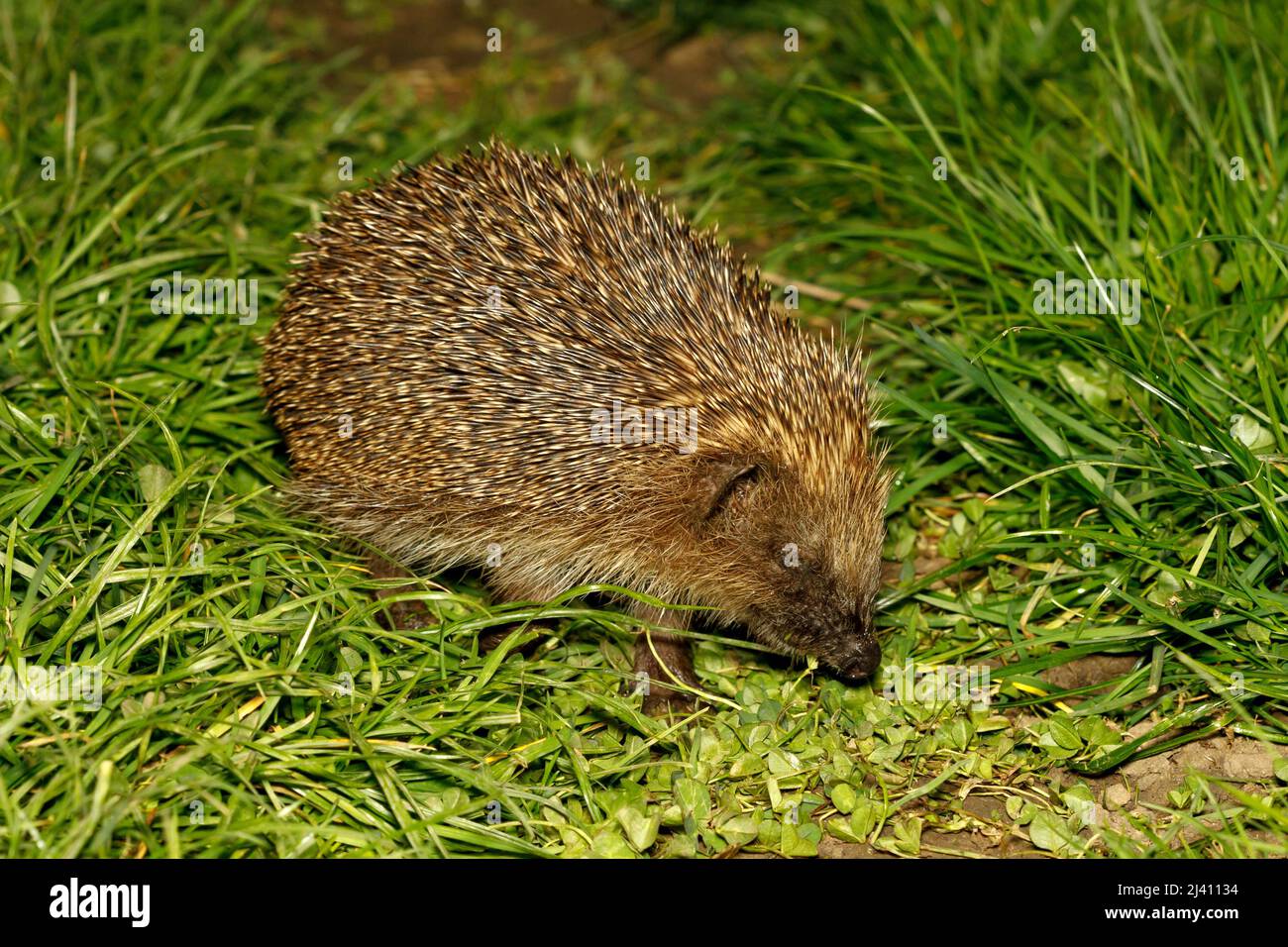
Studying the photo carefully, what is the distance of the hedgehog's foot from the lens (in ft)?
19.9

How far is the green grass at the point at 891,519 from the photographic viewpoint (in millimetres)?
4930

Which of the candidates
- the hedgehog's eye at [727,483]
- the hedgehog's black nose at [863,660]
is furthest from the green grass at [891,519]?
the hedgehog's eye at [727,483]

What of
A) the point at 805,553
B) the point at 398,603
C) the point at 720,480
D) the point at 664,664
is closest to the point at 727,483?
the point at 720,480

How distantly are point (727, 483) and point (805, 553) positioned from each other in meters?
0.46

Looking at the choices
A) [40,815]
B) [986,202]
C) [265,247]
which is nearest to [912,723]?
[986,202]

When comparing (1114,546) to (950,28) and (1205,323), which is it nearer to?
(1205,323)

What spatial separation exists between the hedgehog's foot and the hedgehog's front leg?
1.03 meters

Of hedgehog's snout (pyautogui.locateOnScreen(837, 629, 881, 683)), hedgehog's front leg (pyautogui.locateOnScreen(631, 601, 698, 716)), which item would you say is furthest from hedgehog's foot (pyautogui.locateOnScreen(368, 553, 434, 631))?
hedgehog's snout (pyautogui.locateOnScreen(837, 629, 881, 683))

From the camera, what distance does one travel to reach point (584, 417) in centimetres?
549

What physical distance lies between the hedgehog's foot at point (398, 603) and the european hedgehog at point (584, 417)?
147 millimetres

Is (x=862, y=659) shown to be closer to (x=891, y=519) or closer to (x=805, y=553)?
(x=805, y=553)

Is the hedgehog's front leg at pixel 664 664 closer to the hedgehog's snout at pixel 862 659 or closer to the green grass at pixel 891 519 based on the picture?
the green grass at pixel 891 519

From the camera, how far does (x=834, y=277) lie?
7.81 m

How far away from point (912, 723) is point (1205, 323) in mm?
2534
